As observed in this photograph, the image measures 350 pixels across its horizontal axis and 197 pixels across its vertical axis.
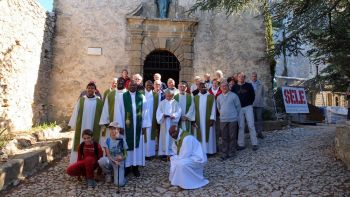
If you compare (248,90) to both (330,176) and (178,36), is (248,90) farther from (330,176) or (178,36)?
(178,36)

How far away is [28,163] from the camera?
4809mm

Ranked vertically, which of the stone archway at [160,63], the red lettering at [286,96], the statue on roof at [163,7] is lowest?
the red lettering at [286,96]

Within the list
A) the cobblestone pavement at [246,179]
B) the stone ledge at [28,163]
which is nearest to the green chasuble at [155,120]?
the cobblestone pavement at [246,179]

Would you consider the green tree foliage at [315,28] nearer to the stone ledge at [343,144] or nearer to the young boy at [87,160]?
the stone ledge at [343,144]

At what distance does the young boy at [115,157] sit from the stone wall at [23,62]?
11.0 feet

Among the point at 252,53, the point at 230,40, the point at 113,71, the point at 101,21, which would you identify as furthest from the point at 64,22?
the point at 252,53

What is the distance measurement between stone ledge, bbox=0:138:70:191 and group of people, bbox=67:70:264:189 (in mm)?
576

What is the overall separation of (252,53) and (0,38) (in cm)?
695

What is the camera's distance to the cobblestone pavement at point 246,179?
4.14 metres

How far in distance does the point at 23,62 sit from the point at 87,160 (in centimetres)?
432

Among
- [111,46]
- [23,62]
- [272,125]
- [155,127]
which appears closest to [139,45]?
[111,46]

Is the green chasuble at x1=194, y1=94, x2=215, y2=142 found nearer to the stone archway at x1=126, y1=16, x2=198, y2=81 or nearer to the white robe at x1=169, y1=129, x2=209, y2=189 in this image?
the white robe at x1=169, y1=129, x2=209, y2=189

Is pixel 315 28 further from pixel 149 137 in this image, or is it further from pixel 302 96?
pixel 302 96

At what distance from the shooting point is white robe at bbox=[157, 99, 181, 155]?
5.68 m
